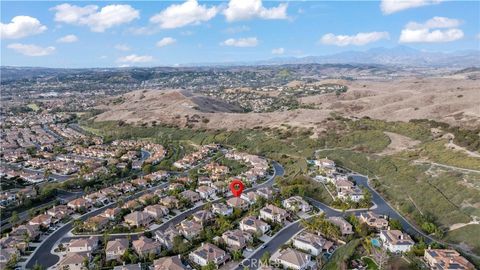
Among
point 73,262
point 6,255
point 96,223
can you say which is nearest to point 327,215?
point 96,223

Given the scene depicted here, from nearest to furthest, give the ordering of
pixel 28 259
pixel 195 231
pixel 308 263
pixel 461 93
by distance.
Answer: pixel 308 263 → pixel 28 259 → pixel 195 231 → pixel 461 93

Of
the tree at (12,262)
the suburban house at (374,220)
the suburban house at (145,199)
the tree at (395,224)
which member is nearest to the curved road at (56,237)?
the tree at (12,262)

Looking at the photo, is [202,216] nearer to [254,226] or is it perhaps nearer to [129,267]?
[254,226]

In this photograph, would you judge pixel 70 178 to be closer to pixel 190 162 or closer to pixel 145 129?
pixel 190 162

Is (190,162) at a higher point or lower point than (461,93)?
lower

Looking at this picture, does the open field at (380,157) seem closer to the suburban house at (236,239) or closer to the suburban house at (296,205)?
the suburban house at (296,205)

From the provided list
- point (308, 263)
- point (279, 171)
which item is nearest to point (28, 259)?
point (308, 263)

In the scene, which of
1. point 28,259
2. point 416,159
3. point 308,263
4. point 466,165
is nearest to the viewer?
point 308,263
